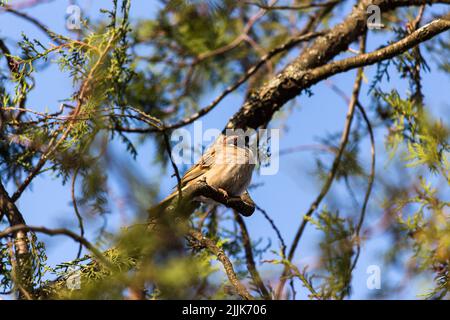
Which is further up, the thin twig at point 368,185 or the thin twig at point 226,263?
the thin twig at point 368,185

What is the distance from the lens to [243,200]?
3.84m

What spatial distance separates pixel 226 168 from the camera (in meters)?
4.26

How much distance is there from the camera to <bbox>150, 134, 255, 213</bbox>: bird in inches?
167

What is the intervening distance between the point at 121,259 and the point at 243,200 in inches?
45.4

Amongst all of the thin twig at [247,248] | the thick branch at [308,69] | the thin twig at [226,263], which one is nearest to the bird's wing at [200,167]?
the thick branch at [308,69]

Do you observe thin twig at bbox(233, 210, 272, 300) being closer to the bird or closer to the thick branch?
the bird

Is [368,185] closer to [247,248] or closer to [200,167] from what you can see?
[247,248]

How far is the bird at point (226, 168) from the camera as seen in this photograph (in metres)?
4.23

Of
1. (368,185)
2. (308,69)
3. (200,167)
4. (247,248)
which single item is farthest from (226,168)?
(368,185)

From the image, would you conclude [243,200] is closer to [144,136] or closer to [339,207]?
[339,207]

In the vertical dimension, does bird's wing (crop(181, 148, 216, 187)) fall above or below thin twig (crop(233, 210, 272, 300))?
above

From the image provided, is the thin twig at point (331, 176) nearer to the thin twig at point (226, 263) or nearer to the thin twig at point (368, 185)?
the thin twig at point (368, 185)

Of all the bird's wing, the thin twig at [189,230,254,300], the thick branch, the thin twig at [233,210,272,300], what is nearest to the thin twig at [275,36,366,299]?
the thin twig at [233,210,272,300]

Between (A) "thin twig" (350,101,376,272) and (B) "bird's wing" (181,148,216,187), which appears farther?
(B) "bird's wing" (181,148,216,187)
